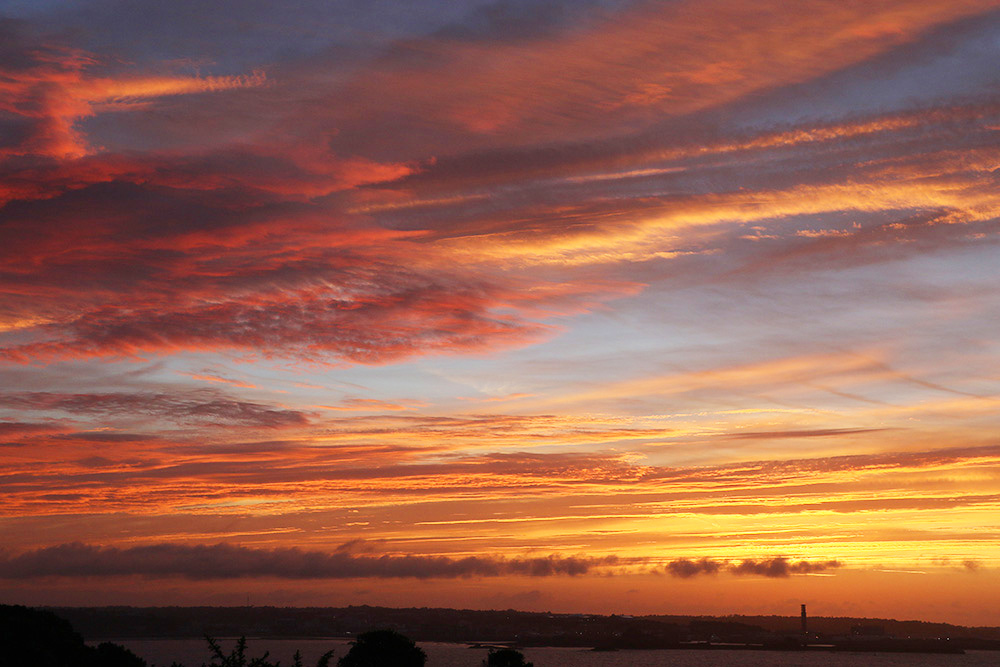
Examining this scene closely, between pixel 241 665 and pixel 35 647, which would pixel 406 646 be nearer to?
pixel 35 647

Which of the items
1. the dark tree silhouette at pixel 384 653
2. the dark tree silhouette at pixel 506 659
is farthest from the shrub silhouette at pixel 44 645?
the dark tree silhouette at pixel 506 659

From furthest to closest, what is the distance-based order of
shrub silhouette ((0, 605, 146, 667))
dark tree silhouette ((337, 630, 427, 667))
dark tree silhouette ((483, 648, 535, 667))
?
dark tree silhouette ((483, 648, 535, 667)), dark tree silhouette ((337, 630, 427, 667)), shrub silhouette ((0, 605, 146, 667))

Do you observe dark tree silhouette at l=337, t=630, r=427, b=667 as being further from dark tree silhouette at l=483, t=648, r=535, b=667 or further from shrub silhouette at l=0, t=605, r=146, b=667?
shrub silhouette at l=0, t=605, r=146, b=667

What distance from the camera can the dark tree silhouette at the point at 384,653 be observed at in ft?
263

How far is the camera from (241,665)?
33875mm

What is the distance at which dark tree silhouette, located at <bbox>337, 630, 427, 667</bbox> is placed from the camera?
80.2 m

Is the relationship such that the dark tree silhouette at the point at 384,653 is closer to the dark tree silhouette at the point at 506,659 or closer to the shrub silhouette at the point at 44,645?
the dark tree silhouette at the point at 506,659

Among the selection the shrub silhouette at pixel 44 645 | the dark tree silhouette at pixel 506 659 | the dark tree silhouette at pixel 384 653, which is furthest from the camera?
the dark tree silhouette at pixel 506 659

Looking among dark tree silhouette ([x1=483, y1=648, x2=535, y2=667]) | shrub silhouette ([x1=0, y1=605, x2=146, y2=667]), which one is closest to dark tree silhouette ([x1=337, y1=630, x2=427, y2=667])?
dark tree silhouette ([x1=483, y1=648, x2=535, y2=667])

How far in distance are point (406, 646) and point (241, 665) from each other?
5227 centimetres

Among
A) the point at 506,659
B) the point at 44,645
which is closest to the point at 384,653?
the point at 506,659

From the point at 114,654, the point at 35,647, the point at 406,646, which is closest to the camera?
the point at 35,647

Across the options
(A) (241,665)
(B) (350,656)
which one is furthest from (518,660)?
(A) (241,665)

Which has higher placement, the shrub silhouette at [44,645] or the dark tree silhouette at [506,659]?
the shrub silhouette at [44,645]
